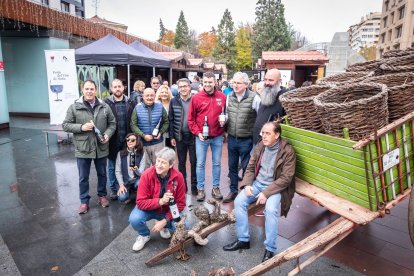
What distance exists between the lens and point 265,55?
53.0ft

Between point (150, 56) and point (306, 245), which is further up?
point (150, 56)

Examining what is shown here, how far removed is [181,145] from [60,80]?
489 centimetres

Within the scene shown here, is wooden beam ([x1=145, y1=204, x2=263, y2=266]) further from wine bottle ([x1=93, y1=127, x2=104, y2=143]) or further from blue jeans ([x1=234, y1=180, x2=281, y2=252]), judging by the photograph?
wine bottle ([x1=93, y1=127, x2=104, y2=143])

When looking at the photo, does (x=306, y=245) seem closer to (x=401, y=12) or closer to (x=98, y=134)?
(x=98, y=134)

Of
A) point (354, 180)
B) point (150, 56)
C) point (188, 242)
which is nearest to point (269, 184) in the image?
point (354, 180)

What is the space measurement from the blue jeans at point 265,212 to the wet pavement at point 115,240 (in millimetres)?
223

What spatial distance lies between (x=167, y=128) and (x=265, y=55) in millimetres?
12913

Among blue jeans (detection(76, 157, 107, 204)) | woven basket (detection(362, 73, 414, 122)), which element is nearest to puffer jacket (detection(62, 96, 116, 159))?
blue jeans (detection(76, 157, 107, 204))

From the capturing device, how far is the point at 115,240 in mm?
3436

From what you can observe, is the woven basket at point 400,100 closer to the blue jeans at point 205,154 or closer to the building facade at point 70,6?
the blue jeans at point 205,154

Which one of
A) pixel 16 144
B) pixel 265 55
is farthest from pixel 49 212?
pixel 265 55

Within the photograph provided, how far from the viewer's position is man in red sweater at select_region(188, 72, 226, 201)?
13.8 ft

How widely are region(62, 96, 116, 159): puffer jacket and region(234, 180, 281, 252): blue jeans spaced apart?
6.87ft

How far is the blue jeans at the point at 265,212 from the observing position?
9.51 feet
